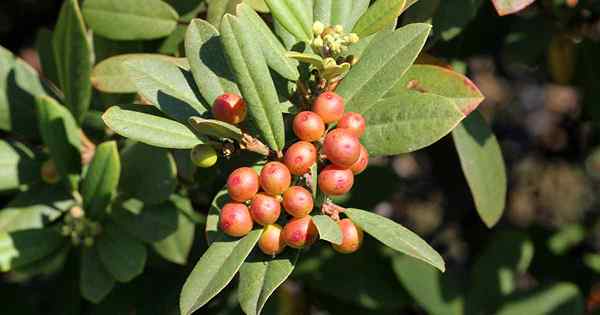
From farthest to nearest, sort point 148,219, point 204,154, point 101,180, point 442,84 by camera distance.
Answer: point 148,219 < point 101,180 < point 442,84 < point 204,154

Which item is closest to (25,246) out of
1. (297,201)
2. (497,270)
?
(297,201)

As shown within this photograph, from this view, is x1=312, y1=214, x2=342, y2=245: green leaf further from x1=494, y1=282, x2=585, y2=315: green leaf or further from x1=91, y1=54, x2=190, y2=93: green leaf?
x1=494, y1=282, x2=585, y2=315: green leaf

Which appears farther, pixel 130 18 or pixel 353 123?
pixel 130 18

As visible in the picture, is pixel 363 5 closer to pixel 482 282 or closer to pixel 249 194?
pixel 249 194

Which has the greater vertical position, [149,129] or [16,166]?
[149,129]

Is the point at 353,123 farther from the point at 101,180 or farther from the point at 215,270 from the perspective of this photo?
the point at 101,180

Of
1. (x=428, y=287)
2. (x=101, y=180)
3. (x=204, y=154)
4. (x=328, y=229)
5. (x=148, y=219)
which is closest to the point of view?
(x=328, y=229)

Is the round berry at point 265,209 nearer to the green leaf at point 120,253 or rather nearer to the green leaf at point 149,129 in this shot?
the green leaf at point 149,129

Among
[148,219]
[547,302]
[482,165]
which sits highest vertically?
[148,219]
